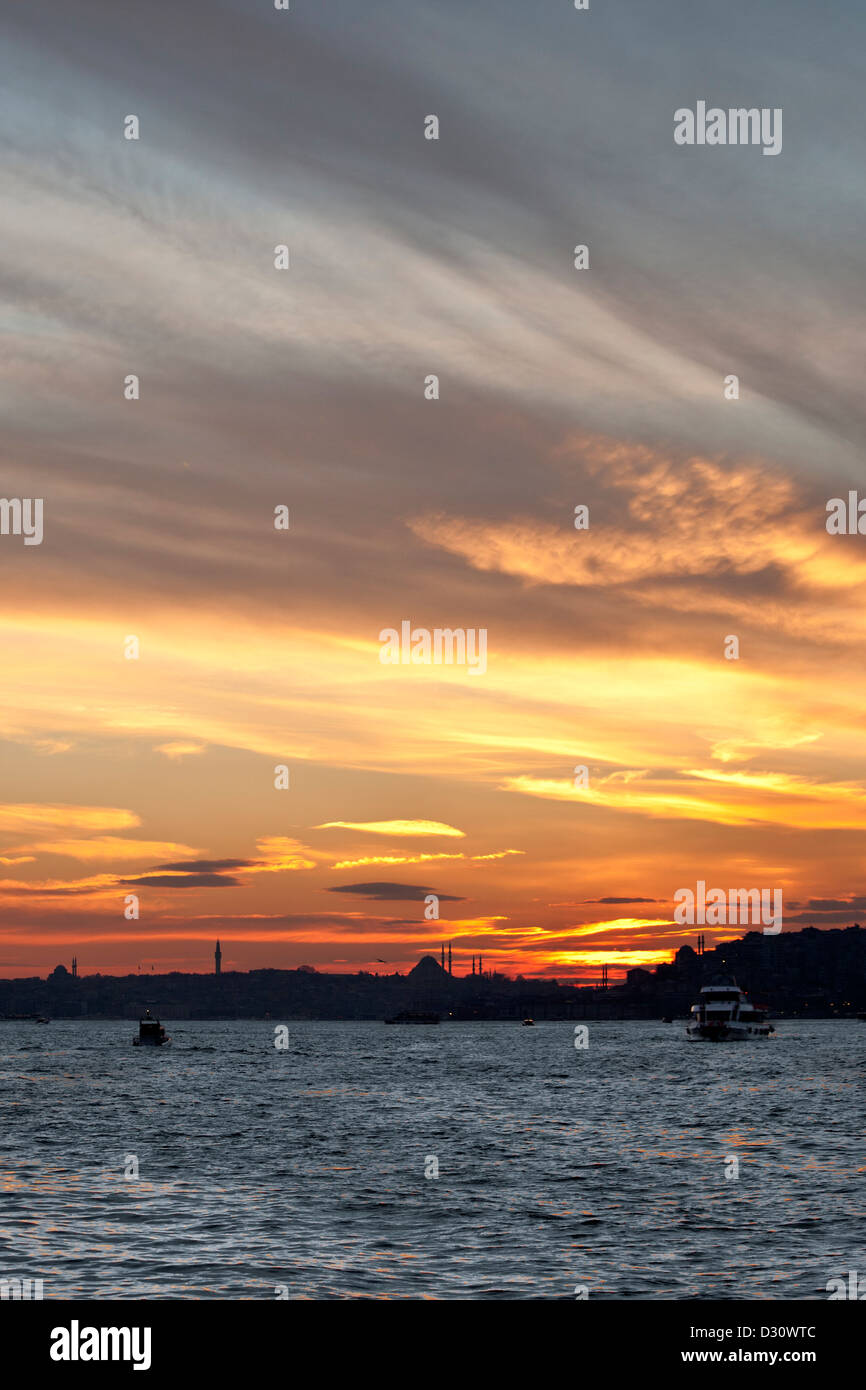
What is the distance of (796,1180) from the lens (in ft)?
179

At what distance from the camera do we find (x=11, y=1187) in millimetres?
52375

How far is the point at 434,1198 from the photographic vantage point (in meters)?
49.2

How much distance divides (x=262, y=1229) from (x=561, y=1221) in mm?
9938

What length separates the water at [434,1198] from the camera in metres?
34.1

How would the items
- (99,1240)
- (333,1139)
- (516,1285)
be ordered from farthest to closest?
1. (333,1139)
2. (99,1240)
3. (516,1285)

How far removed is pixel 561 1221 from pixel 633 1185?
10522mm

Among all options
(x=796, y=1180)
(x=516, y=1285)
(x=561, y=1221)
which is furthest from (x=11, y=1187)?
(x=796, y=1180)

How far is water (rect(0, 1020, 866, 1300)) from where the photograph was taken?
34.1 m
